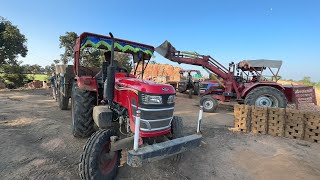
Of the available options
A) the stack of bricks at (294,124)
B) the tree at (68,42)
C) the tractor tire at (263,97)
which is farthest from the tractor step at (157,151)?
the tree at (68,42)

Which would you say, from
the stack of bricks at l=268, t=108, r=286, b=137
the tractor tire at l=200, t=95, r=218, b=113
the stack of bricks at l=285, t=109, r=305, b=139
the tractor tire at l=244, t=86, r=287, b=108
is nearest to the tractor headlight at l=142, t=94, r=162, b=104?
the stack of bricks at l=268, t=108, r=286, b=137

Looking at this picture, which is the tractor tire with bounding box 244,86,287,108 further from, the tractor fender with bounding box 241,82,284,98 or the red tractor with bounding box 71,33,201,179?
the red tractor with bounding box 71,33,201,179

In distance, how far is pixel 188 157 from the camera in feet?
14.3

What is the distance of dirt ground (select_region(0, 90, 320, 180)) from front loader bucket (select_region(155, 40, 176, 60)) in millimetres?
4501

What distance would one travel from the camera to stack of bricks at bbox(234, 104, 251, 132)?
20.6ft

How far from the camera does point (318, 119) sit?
5.65 meters

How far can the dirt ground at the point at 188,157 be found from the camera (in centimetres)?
360

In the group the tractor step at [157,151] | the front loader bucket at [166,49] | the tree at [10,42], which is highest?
the tree at [10,42]

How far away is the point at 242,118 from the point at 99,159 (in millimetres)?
4577

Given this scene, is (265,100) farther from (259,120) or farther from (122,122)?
(122,122)

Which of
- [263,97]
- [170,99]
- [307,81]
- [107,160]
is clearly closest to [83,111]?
[107,160]

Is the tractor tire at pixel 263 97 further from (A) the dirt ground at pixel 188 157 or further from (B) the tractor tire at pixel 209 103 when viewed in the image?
(A) the dirt ground at pixel 188 157

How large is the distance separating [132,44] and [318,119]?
495 centimetres

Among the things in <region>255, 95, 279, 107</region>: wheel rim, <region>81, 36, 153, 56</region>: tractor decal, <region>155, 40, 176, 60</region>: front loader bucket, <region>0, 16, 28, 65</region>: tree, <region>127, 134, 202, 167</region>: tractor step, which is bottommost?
<region>127, 134, 202, 167</region>: tractor step
